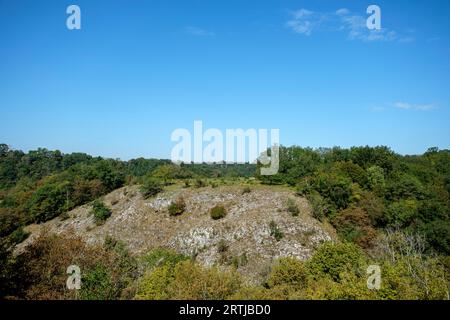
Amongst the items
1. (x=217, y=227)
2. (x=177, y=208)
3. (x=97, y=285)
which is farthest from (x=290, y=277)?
(x=177, y=208)

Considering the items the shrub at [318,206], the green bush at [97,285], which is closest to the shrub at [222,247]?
the shrub at [318,206]

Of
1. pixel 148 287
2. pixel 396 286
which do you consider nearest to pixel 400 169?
pixel 396 286

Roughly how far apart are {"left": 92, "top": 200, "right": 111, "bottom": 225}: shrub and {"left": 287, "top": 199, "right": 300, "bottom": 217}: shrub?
29.4 meters

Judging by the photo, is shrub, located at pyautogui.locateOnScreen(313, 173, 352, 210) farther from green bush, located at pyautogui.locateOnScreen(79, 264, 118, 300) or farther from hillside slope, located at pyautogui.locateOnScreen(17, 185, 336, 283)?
green bush, located at pyautogui.locateOnScreen(79, 264, 118, 300)

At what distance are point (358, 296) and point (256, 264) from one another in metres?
19.2

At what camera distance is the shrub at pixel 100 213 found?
52.1 m

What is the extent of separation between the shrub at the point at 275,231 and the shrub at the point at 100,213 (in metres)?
27.5

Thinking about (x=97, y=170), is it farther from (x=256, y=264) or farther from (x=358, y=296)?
(x=358, y=296)

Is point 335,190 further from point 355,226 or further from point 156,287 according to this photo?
point 156,287

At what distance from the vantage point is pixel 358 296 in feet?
57.2

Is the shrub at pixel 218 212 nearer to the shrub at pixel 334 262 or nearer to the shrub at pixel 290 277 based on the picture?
the shrub at pixel 334 262

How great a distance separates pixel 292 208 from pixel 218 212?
1041 cm

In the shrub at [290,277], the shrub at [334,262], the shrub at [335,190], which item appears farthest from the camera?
the shrub at [335,190]

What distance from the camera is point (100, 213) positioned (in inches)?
2062
